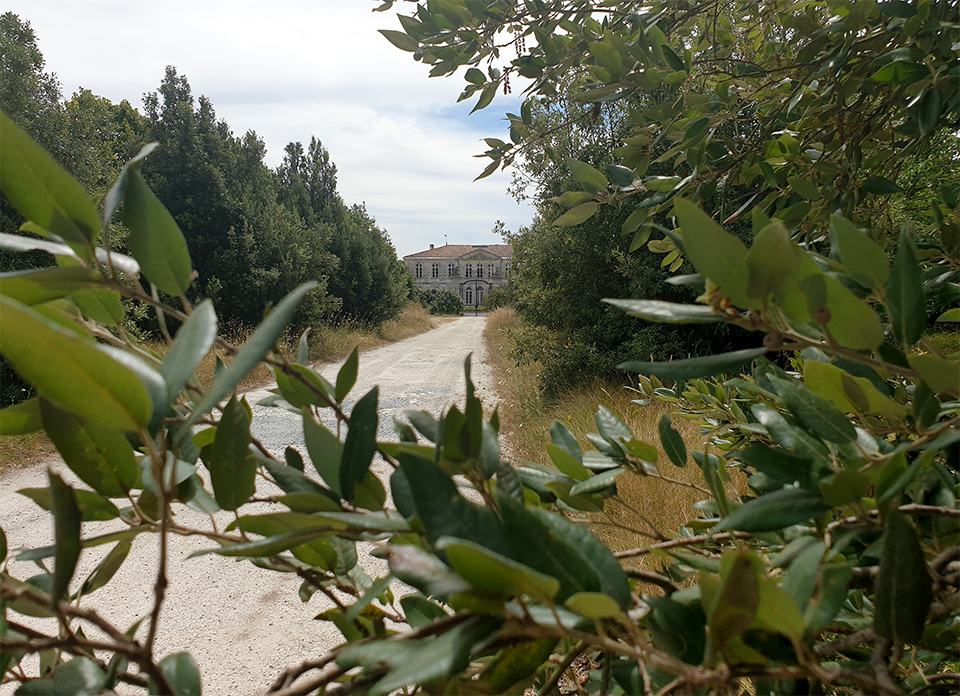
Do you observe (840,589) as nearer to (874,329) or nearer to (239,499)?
(874,329)

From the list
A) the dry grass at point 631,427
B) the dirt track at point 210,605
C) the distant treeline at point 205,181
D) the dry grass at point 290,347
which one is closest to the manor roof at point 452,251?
the dry grass at point 290,347

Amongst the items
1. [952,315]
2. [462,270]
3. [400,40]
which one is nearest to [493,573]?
[952,315]

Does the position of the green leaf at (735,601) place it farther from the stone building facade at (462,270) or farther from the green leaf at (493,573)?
the stone building facade at (462,270)

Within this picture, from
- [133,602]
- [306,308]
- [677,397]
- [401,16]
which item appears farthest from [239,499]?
[306,308]

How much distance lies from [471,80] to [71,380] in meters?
0.99

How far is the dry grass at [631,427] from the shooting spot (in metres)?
2.06

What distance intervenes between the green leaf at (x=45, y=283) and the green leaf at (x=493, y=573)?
21 cm

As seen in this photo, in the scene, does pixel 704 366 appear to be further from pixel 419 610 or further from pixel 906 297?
pixel 419 610

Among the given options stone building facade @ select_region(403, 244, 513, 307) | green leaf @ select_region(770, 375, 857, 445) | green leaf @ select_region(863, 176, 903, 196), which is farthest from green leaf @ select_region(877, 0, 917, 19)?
stone building facade @ select_region(403, 244, 513, 307)

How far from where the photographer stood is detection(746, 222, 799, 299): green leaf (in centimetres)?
24

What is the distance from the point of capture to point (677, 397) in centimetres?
91

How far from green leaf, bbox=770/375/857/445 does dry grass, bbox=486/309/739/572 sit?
4.4 inches

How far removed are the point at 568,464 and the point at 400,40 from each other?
2.78 ft

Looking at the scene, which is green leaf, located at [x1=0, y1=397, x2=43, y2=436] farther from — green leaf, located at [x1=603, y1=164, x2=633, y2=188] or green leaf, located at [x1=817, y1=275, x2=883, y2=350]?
green leaf, located at [x1=603, y1=164, x2=633, y2=188]
